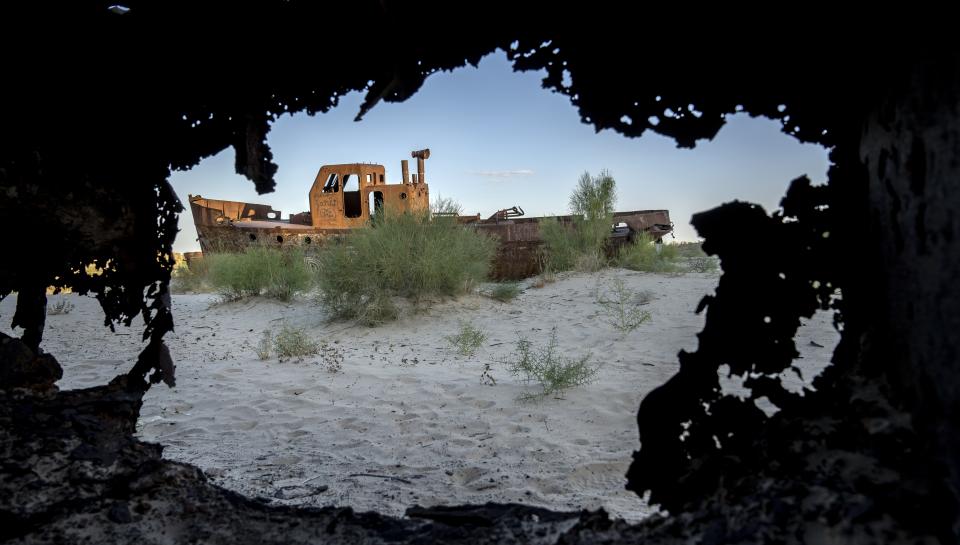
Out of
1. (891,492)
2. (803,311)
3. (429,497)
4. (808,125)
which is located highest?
(808,125)

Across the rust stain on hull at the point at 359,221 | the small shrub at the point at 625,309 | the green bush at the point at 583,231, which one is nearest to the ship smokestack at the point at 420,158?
the rust stain on hull at the point at 359,221

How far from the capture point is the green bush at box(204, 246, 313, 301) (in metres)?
11.2

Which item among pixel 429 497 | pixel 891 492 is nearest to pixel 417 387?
pixel 429 497

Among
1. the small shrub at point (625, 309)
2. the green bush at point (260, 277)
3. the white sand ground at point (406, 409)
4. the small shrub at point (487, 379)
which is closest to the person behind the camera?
the white sand ground at point (406, 409)

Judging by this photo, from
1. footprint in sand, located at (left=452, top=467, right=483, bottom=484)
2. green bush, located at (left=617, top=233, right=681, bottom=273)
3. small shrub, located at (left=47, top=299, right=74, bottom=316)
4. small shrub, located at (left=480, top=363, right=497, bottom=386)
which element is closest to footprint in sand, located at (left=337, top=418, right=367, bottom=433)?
footprint in sand, located at (left=452, top=467, right=483, bottom=484)

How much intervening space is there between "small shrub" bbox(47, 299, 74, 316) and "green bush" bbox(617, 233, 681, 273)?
11.3 m

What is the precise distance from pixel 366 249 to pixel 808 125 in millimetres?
8546

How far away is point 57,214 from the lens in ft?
6.65

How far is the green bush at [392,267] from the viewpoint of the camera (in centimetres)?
923

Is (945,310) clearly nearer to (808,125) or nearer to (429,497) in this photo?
(808,125)

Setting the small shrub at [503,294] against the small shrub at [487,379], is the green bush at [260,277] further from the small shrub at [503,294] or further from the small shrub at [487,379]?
the small shrub at [487,379]

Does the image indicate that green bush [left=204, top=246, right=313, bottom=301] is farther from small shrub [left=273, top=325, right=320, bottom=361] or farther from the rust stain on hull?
small shrub [left=273, top=325, right=320, bottom=361]

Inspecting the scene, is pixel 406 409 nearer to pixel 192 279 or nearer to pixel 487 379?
pixel 487 379

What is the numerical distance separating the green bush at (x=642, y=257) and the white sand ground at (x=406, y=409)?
3.68m
